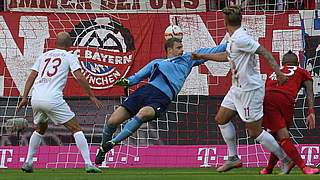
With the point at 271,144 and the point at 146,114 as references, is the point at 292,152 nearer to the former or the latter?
the point at 271,144

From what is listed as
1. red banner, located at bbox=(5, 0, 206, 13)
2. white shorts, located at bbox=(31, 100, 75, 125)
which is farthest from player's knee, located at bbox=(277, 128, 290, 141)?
red banner, located at bbox=(5, 0, 206, 13)

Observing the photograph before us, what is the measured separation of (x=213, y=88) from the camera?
18875 mm

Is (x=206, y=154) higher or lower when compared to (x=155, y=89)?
lower

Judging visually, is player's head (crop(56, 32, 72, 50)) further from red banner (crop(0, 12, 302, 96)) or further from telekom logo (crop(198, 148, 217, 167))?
red banner (crop(0, 12, 302, 96))

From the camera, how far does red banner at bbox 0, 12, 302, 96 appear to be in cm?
1886

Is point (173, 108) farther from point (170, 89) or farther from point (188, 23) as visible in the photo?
point (170, 89)

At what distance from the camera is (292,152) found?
43.3ft

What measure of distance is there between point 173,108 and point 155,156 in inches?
46.5

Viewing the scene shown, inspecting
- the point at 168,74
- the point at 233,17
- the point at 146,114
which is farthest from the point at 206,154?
the point at 233,17

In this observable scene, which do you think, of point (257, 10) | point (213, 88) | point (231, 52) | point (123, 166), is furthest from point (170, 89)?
point (257, 10)

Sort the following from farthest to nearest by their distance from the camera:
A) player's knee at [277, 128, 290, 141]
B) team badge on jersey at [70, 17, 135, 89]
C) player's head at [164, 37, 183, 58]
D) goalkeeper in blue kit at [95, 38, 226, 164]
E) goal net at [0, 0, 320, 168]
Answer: team badge on jersey at [70, 17, 135, 89], goal net at [0, 0, 320, 168], player's head at [164, 37, 183, 58], goalkeeper in blue kit at [95, 38, 226, 164], player's knee at [277, 128, 290, 141]

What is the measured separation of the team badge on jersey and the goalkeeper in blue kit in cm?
401

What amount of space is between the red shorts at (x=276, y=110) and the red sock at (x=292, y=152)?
262 millimetres

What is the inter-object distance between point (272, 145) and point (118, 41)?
254 inches
